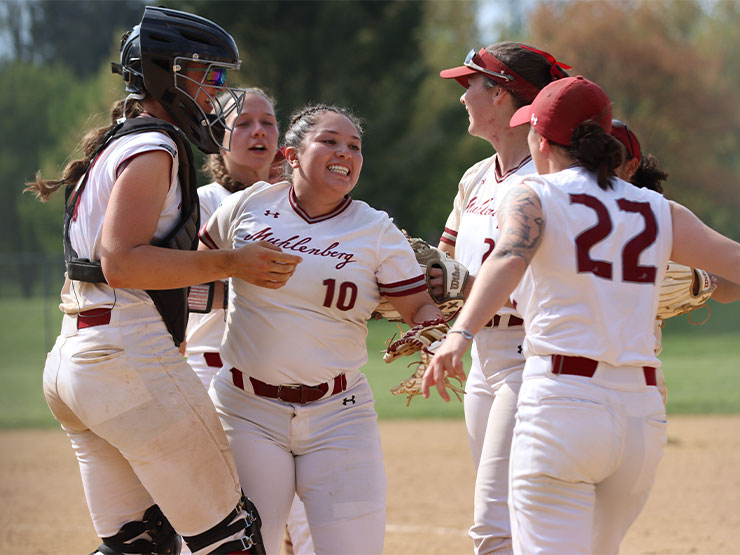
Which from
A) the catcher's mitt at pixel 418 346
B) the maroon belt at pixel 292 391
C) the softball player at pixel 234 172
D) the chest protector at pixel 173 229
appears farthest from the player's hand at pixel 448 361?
the softball player at pixel 234 172

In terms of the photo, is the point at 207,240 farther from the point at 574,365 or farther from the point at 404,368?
the point at 404,368

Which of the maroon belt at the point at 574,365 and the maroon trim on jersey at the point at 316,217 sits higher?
the maroon trim on jersey at the point at 316,217

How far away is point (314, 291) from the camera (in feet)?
10.8

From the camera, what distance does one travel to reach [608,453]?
2.50 metres

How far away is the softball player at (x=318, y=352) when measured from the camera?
3215mm

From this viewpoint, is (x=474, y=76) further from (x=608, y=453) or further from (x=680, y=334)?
(x=680, y=334)

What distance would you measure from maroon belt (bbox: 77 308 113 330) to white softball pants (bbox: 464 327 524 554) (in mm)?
1372

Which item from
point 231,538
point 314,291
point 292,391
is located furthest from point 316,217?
point 231,538

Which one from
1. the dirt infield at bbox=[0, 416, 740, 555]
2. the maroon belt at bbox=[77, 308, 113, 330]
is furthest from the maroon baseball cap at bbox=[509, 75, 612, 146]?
the dirt infield at bbox=[0, 416, 740, 555]

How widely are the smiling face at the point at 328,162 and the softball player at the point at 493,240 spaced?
0.60 meters

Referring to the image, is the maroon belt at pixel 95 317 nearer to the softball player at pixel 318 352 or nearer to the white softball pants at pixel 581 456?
the softball player at pixel 318 352

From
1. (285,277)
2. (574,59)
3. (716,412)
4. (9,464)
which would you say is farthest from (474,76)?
(574,59)

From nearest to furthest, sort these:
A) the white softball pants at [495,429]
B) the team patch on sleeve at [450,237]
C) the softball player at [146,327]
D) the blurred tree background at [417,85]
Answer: the softball player at [146,327]
the white softball pants at [495,429]
the team patch on sleeve at [450,237]
the blurred tree background at [417,85]

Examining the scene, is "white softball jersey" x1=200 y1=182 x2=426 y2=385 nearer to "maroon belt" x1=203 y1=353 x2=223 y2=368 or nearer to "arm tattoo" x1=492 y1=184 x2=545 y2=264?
"arm tattoo" x1=492 y1=184 x2=545 y2=264
